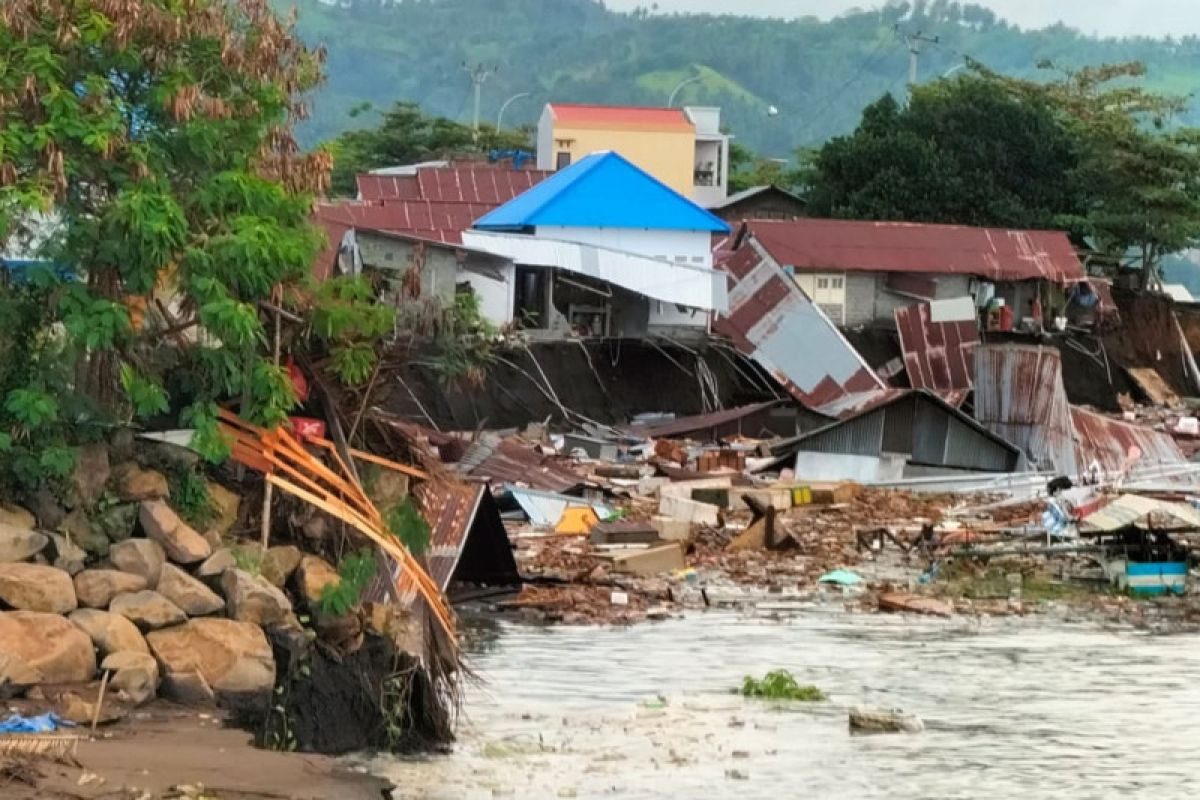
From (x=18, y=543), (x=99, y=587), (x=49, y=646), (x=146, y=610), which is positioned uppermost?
(x=18, y=543)

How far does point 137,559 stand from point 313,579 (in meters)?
1.22

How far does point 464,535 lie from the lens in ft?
57.8

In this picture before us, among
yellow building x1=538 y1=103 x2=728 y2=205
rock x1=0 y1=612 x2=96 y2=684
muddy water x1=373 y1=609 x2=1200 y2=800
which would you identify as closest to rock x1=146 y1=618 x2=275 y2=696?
rock x1=0 y1=612 x2=96 y2=684

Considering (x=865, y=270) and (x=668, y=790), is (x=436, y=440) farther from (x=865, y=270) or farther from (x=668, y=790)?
(x=865, y=270)

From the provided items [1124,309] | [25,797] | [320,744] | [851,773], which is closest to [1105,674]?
[851,773]

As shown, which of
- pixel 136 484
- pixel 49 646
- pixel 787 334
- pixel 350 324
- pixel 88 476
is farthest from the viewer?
pixel 787 334

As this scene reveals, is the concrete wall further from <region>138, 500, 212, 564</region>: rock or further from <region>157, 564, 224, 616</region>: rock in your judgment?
<region>157, 564, 224, 616</region>: rock

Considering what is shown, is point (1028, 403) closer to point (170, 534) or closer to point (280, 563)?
point (280, 563)

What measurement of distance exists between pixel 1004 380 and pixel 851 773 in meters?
25.9

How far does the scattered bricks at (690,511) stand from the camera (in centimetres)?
Result: 2900

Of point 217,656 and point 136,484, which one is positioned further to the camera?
point 136,484

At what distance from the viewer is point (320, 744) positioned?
1202 cm

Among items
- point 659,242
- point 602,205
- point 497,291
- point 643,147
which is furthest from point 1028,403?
point 643,147

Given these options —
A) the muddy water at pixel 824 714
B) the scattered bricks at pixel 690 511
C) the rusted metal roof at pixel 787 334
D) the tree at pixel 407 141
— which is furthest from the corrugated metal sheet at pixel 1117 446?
the tree at pixel 407 141
